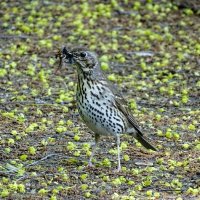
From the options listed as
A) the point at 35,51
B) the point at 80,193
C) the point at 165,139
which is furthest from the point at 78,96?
the point at 35,51

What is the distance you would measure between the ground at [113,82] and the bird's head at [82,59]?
1237 mm

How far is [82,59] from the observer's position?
10.3 metres

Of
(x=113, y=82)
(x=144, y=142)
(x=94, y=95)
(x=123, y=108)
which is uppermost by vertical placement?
(x=94, y=95)

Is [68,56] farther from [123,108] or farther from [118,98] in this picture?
[123,108]

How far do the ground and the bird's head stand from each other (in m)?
1.24

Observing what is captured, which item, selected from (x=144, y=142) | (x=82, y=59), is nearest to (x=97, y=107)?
(x=82, y=59)

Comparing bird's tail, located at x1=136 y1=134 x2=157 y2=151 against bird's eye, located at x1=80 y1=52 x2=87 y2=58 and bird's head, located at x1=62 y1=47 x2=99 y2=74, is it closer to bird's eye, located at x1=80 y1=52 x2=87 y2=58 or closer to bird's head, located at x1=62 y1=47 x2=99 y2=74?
bird's head, located at x1=62 y1=47 x2=99 y2=74

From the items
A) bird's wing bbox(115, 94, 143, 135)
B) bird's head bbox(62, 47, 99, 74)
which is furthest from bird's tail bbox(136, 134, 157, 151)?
bird's head bbox(62, 47, 99, 74)

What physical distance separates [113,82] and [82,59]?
438 cm

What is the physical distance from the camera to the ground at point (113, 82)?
32.8 ft

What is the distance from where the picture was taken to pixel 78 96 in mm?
10258

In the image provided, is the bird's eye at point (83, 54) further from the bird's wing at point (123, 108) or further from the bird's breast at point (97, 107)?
the bird's wing at point (123, 108)

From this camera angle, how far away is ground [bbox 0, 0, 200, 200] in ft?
32.8

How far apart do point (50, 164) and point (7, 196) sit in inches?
55.4
